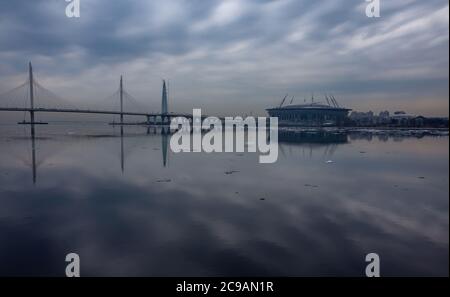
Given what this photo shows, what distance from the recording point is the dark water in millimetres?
5555

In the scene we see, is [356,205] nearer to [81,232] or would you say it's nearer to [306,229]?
[306,229]

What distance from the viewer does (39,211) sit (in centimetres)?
866

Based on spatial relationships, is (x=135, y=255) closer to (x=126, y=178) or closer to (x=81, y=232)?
(x=81, y=232)

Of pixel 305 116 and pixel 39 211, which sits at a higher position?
pixel 305 116

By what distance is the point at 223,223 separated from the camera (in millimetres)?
7688

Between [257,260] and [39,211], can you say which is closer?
[257,260]

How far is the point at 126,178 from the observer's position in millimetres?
13719

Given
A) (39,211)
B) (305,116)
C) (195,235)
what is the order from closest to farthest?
(195,235), (39,211), (305,116)

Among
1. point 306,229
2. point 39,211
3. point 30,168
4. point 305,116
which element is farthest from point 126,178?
point 305,116

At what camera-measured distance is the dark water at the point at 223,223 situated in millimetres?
5555
